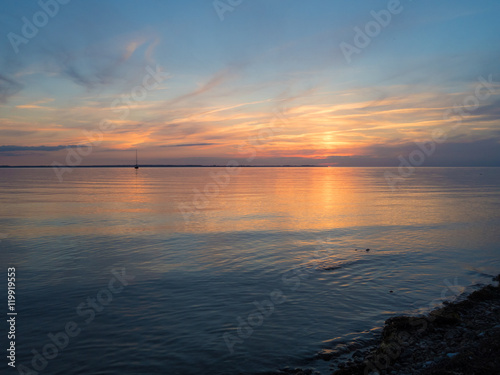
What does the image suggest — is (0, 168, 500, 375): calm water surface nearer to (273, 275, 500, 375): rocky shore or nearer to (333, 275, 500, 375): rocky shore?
(273, 275, 500, 375): rocky shore

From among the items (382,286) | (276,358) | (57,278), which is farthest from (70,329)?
(382,286)

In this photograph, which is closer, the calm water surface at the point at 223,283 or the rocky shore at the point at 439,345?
the rocky shore at the point at 439,345

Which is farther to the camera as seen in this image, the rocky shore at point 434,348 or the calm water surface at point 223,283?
the calm water surface at point 223,283

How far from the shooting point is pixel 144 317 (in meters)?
16.2

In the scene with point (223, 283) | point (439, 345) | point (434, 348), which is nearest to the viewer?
point (434, 348)

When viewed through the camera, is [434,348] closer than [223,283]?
Yes

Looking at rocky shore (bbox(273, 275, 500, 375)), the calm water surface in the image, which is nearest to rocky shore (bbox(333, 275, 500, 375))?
rocky shore (bbox(273, 275, 500, 375))

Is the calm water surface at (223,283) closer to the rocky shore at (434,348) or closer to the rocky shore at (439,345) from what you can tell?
the rocky shore at (434,348)

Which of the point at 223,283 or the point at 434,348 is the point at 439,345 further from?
the point at 223,283

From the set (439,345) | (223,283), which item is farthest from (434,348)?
(223,283)

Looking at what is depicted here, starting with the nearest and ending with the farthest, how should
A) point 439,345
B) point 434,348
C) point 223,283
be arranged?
point 434,348 → point 439,345 → point 223,283

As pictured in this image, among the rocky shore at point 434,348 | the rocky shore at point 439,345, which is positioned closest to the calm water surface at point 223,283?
the rocky shore at point 434,348

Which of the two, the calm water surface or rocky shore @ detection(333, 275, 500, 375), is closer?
rocky shore @ detection(333, 275, 500, 375)

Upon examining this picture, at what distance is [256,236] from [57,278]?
1880cm
